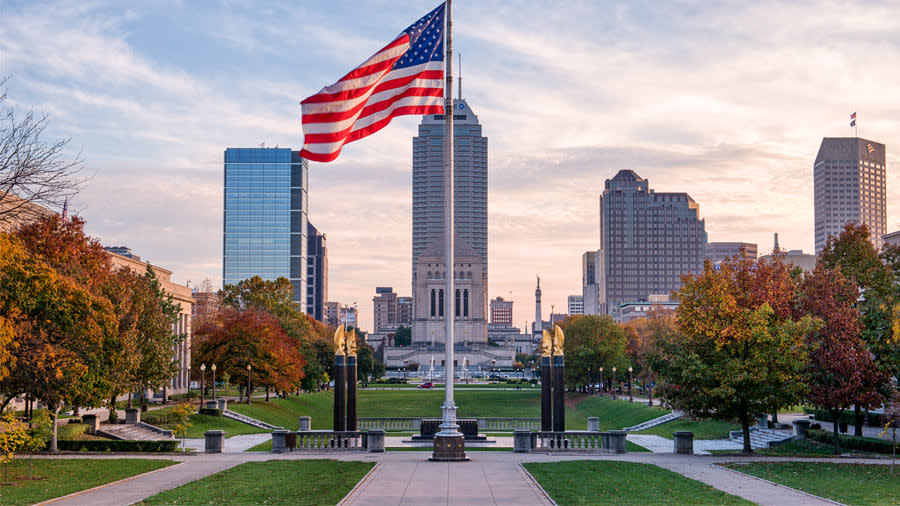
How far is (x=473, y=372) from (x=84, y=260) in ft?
493

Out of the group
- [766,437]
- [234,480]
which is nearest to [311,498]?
[234,480]

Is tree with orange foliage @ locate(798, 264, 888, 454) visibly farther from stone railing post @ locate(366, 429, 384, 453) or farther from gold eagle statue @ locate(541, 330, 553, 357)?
stone railing post @ locate(366, 429, 384, 453)

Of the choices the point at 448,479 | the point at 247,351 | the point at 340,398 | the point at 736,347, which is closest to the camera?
the point at 448,479

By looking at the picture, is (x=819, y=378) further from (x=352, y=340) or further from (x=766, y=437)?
(x=352, y=340)

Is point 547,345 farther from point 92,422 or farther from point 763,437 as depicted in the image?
point 92,422

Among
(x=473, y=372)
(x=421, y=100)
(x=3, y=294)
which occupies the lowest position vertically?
(x=473, y=372)

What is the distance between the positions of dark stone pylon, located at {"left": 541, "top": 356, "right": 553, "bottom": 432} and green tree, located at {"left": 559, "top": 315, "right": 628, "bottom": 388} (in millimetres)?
53922

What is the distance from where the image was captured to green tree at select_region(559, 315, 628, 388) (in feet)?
323

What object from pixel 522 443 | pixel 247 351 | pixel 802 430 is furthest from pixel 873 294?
pixel 247 351

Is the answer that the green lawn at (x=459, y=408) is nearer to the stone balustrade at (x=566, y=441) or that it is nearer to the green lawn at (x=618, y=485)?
the stone balustrade at (x=566, y=441)

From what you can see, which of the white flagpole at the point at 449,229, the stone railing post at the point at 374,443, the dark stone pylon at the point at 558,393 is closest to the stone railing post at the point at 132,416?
the stone railing post at the point at 374,443

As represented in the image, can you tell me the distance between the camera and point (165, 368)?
186 feet

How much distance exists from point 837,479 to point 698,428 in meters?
26.9

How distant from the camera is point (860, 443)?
1614 inches
